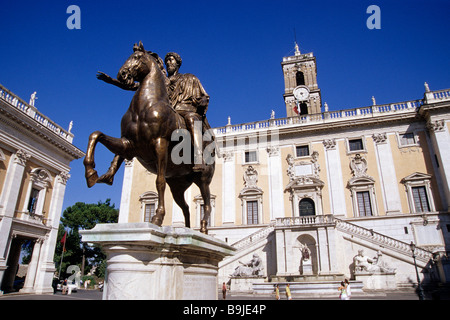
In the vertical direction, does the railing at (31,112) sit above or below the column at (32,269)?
above

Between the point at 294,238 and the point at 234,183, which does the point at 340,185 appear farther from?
the point at 234,183

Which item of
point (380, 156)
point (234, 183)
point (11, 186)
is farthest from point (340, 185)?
point (11, 186)

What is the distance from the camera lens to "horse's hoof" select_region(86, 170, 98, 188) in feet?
12.4

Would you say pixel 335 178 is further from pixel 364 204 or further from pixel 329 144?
pixel 329 144

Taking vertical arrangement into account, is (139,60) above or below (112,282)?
above

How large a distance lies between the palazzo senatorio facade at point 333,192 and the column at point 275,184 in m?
0.09

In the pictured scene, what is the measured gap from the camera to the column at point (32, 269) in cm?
2133

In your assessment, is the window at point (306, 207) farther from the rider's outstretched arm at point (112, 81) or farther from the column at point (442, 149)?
the rider's outstretched arm at point (112, 81)

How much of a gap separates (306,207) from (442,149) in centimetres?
1120

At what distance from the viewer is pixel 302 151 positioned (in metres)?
28.7

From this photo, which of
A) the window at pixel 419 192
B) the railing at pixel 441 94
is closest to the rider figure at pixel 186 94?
the window at pixel 419 192

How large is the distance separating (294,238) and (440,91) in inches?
685

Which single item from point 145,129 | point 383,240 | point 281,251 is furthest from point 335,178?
point 145,129
